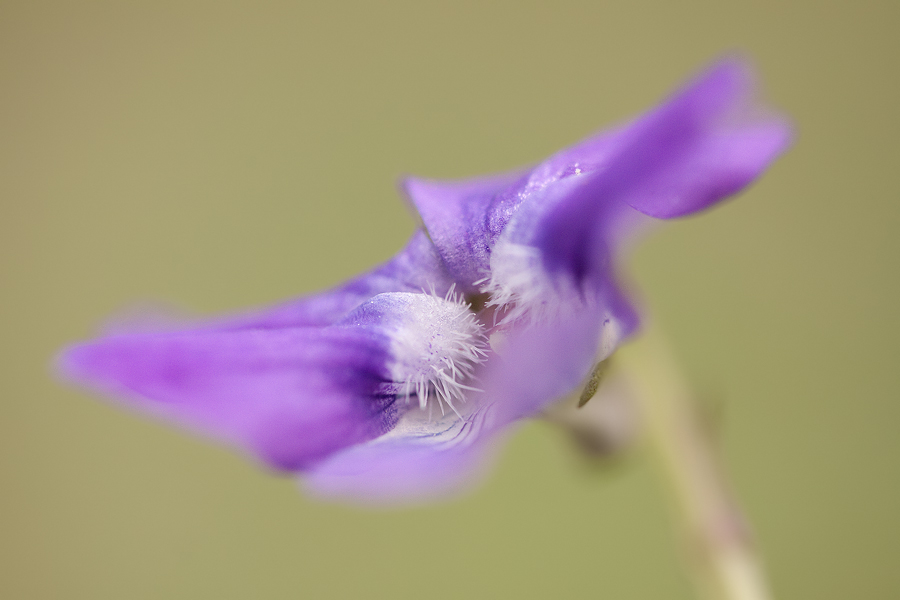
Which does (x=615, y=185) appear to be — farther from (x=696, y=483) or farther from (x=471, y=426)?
(x=696, y=483)

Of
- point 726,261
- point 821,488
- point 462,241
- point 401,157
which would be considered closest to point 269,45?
point 401,157

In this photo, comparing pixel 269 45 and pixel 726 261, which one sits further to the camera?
pixel 269 45

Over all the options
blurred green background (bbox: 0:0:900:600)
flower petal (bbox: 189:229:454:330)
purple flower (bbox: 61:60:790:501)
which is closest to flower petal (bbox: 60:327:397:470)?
purple flower (bbox: 61:60:790:501)

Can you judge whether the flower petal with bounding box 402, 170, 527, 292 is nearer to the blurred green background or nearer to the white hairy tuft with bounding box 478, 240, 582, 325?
the white hairy tuft with bounding box 478, 240, 582, 325

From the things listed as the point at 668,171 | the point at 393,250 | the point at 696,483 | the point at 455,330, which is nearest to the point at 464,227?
the point at 455,330

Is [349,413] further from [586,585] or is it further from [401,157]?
[401,157]
